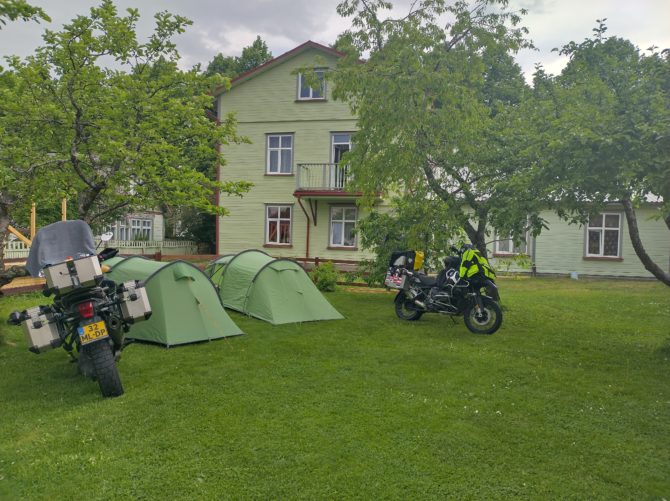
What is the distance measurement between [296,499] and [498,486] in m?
1.38

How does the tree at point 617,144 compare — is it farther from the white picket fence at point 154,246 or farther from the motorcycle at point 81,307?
the white picket fence at point 154,246

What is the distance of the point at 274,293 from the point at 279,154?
39.7 feet

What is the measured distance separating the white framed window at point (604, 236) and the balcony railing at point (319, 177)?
959cm

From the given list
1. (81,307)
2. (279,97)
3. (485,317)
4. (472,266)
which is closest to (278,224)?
(279,97)

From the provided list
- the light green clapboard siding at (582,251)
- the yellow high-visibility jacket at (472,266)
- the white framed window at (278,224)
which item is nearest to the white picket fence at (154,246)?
the white framed window at (278,224)

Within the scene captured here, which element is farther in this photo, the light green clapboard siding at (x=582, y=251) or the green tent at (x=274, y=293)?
the light green clapboard siding at (x=582, y=251)

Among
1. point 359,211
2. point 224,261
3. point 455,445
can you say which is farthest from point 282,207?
point 455,445

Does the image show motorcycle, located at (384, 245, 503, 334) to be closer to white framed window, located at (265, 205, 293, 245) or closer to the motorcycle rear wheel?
the motorcycle rear wheel

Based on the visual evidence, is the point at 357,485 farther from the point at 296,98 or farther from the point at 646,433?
the point at 296,98

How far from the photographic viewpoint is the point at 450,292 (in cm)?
866

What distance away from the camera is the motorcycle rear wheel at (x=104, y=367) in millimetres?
4750

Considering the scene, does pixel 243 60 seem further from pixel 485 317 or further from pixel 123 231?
pixel 485 317

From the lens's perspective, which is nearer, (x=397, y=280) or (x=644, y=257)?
(x=644, y=257)

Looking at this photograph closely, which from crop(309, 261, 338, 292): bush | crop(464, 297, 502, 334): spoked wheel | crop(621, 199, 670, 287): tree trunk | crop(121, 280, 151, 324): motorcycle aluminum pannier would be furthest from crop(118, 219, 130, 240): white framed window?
crop(621, 199, 670, 287): tree trunk
